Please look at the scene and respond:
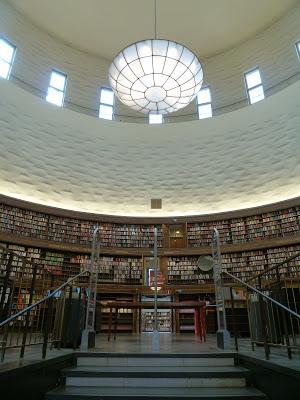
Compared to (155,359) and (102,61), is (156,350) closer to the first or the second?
(155,359)

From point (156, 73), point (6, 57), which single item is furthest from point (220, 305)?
point (6, 57)

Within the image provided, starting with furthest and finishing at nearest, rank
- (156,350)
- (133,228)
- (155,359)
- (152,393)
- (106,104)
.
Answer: (106,104) < (133,228) < (156,350) < (155,359) < (152,393)

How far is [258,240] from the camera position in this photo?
9547mm

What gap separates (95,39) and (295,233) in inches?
411

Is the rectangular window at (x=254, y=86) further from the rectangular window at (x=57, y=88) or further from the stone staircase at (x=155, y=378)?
the stone staircase at (x=155, y=378)

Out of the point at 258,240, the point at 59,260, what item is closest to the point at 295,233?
the point at 258,240

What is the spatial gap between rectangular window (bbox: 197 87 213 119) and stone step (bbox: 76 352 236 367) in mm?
10157

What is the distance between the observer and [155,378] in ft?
9.62

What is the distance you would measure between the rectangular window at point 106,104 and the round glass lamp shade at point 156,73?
200 inches

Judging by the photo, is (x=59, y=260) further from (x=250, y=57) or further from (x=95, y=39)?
(x=250, y=57)

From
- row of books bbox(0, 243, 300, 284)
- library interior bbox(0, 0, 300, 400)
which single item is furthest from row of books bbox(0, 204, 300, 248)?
row of books bbox(0, 243, 300, 284)

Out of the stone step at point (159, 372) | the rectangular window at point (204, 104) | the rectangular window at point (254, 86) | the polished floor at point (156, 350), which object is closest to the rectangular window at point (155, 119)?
the rectangular window at point (204, 104)

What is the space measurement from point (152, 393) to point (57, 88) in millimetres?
11493

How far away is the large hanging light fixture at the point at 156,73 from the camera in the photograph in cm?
639
